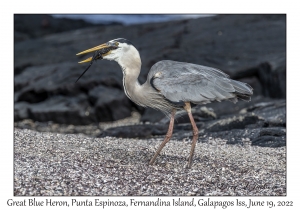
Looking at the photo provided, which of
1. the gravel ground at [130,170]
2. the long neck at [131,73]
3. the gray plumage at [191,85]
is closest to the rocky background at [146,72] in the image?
the gravel ground at [130,170]

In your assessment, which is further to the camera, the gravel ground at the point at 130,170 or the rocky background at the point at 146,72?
the rocky background at the point at 146,72

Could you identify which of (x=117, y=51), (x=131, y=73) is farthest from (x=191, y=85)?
(x=117, y=51)

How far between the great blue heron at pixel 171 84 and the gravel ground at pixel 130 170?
0.47 meters

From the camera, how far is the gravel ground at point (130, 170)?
7164 mm

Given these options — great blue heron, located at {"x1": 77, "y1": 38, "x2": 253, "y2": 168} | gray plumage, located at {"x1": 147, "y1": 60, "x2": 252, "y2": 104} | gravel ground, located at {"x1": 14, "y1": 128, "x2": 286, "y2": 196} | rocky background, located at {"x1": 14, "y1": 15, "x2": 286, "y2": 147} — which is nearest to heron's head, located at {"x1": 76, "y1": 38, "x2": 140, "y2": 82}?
great blue heron, located at {"x1": 77, "y1": 38, "x2": 253, "y2": 168}

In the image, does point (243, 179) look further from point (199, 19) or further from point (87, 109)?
point (199, 19)

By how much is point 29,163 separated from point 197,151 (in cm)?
323

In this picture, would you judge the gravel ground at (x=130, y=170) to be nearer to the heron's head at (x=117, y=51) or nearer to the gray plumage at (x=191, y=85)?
the gray plumage at (x=191, y=85)

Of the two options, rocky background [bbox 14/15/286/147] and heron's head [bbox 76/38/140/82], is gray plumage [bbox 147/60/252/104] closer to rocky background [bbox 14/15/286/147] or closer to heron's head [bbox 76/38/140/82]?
heron's head [bbox 76/38/140/82]

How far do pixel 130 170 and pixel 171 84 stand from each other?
149 cm

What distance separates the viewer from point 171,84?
8.39 meters

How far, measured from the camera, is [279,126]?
40.6ft

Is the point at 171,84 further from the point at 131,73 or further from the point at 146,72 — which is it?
the point at 146,72
